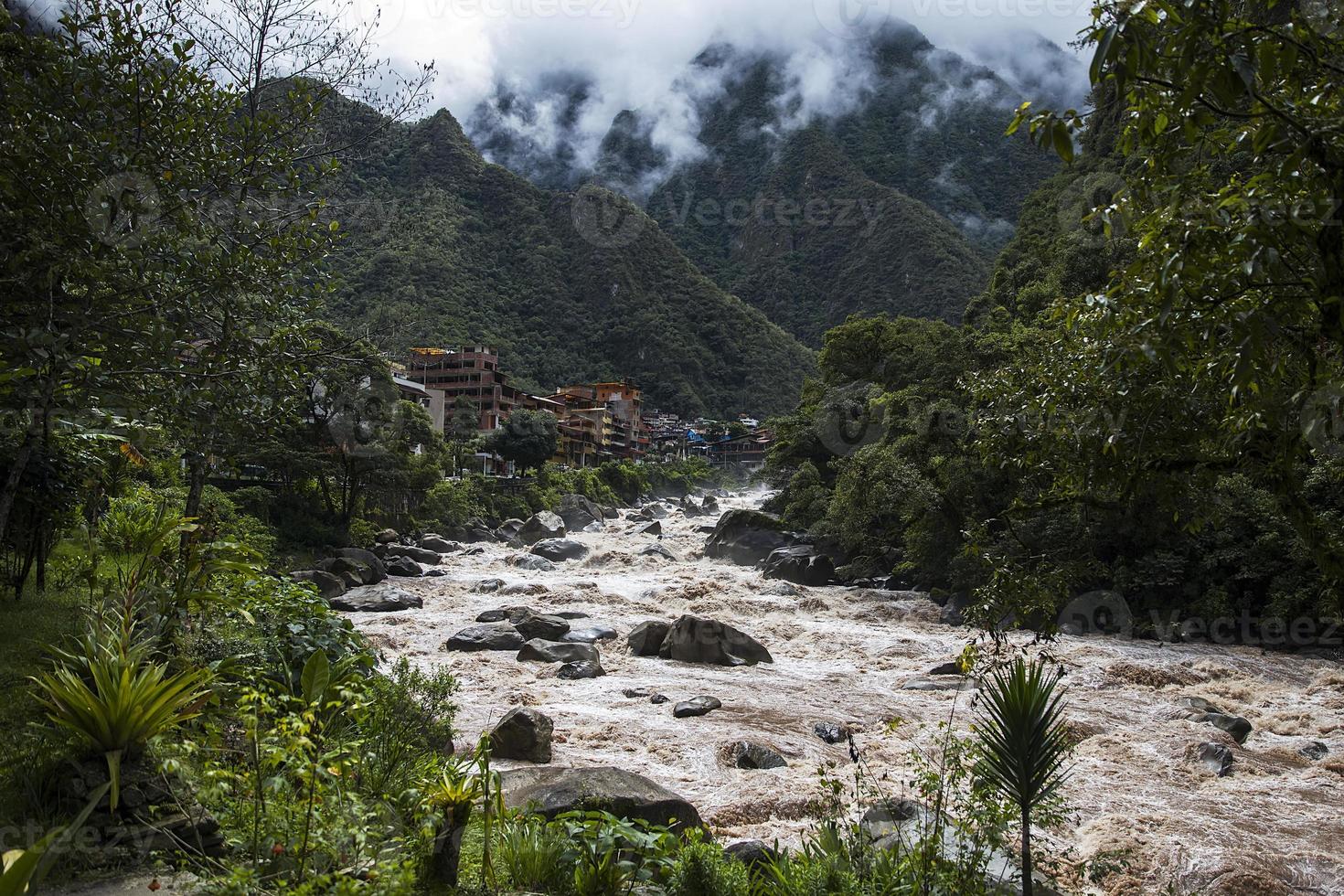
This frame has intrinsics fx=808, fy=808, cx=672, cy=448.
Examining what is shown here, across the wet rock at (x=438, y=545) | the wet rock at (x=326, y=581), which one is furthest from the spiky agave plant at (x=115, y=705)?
the wet rock at (x=438, y=545)

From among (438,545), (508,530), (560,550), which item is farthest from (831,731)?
(508,530)

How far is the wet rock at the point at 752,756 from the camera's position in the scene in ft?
30.2

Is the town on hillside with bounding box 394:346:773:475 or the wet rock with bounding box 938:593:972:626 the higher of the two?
the town on hillside with bounding box 394:346:773:475

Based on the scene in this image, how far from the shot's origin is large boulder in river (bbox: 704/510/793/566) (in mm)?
30922

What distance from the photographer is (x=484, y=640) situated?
1538 cm

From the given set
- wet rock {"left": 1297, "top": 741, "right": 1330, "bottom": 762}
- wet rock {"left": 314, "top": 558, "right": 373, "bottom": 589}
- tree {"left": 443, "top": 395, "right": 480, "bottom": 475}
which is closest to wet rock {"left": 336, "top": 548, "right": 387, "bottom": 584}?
wet rock {"left": 314, "top": 558, "right": 373, "bottom": 589}

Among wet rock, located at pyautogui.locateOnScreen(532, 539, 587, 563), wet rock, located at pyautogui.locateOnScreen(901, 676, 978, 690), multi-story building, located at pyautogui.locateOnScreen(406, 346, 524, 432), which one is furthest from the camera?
multi-story building, located at pyautogui.locateOnScreen(406, 346, 524, 432)

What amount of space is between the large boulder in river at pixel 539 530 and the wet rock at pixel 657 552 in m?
5.25

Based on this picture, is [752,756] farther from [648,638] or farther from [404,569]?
[404,569]

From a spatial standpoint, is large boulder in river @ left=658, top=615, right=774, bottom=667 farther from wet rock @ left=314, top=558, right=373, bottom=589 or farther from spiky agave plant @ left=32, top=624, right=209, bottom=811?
spiky agave plant @ left=32, top=624, right=209, bottom=811

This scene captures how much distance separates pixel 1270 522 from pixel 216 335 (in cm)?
2024

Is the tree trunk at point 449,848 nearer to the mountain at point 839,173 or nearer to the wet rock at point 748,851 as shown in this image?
the wet rock at point 748,851

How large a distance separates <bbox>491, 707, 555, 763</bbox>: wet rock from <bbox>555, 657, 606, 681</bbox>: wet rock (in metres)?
4.52

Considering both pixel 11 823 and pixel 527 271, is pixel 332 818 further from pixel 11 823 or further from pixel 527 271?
pixel 527 271
